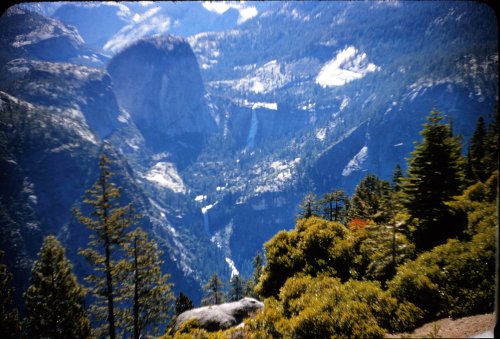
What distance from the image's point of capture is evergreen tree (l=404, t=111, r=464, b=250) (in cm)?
1872

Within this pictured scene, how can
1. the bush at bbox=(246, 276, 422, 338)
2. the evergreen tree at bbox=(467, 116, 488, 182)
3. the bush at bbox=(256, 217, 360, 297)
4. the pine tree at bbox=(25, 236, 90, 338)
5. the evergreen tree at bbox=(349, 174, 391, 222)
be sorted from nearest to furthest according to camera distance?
the bush at bbox=(246, 276, 422, 338) → the bush at bbox=(256, 217, 360, 297) → the pine tree at bbox=(25, 236, 90, 338) → the evergreen tree at bbox=(349, 174, 391, 222) → the evergreen tree at bbox=(467, 116, 488, 182)

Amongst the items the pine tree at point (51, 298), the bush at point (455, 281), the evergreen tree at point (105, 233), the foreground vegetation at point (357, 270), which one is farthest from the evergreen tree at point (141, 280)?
the bush at point (455, 281)

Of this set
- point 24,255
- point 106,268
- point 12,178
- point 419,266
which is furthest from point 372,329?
point 12,178

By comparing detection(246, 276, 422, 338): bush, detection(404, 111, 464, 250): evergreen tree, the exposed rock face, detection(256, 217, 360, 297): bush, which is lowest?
the exposed rock face

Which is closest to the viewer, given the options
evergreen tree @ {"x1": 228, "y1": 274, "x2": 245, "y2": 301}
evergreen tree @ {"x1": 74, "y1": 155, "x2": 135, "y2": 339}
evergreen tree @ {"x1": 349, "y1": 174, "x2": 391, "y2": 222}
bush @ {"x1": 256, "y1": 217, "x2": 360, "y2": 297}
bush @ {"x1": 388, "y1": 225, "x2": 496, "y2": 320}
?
bush @ {"x1": 388, "y1": 225, "x2": 496, "y2": 320}

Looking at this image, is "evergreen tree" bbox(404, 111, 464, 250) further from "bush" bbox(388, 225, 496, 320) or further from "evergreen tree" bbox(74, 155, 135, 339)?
"evergreen tree" bbox(74, 155, 135, 339)

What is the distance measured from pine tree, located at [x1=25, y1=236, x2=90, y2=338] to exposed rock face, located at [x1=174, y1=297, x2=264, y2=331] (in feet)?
45.1

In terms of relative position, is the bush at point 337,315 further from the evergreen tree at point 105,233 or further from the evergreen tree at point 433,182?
the evergreen tree at point 105,233

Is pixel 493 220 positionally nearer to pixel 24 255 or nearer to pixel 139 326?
pixel 139 326

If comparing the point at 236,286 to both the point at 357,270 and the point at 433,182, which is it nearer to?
the point at 357,270

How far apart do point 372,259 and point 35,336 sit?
28642mm

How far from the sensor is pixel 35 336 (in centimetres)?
2820

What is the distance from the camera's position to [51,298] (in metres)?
27.7

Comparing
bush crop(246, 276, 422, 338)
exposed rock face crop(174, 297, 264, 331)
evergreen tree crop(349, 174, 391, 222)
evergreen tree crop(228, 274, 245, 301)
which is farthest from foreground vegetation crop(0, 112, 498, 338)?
evergreen tree crop(228, 274, 245, 301)
